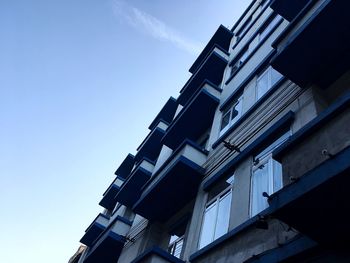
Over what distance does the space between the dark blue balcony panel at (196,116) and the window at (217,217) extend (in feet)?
17.6

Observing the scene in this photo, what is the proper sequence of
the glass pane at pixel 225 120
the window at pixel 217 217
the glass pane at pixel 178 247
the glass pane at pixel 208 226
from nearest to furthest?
the window at pixel 217 217
the glass pane at pixel 208 226
the glass pane at pixel 178 247
the glass pane at pixel 225 120

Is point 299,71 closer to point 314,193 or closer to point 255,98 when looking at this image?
point 255,98

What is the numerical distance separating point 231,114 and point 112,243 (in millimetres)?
7795

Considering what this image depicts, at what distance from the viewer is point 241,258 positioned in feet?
20.5

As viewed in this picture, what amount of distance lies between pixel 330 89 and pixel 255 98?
10.4 ft

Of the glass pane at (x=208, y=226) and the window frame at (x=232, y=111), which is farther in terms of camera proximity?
→ the window frame at (x=232, y=111)

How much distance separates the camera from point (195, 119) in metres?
14.8

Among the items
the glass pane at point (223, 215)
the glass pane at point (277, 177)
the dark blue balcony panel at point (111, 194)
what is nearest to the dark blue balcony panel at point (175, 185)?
the glass pane at point (223, 215)

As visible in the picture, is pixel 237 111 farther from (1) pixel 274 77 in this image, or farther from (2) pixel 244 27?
(2) pixel 244 27

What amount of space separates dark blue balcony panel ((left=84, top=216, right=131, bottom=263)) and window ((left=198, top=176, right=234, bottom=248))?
21.1ft

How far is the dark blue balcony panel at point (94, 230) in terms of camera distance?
20344 millimetres

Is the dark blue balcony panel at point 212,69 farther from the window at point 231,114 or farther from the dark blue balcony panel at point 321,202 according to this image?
the dark blue balcony panel at point 321,202

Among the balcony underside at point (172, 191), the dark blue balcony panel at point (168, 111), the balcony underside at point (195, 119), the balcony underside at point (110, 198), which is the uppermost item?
the dark blue balcony panel at point (168, 111)

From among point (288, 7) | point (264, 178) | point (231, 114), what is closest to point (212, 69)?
point (231, 114)
